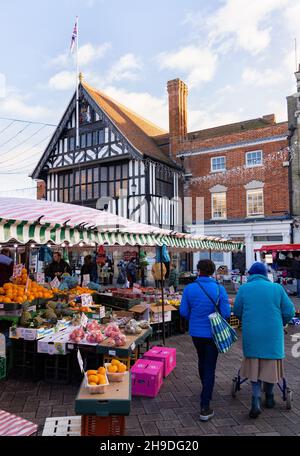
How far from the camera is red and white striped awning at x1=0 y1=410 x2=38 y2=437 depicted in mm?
3213

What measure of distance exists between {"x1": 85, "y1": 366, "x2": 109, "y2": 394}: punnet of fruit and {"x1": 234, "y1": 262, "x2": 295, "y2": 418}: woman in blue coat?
5.52 feet

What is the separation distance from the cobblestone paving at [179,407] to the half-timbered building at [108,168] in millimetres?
14461

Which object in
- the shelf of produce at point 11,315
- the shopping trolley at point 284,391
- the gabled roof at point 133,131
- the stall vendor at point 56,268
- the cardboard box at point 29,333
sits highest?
the gabled roof at point 133,131

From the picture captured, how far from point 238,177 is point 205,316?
18262 mm

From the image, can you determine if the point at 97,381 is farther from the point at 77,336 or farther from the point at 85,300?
the point at 85,300

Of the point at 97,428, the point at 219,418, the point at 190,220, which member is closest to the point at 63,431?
the point at 97,428

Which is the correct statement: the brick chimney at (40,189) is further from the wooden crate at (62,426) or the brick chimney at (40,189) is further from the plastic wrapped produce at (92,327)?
the wooden crate at (62,426)

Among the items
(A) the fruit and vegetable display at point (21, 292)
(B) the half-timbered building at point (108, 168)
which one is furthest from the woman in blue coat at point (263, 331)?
(B) the half-timbered building at point (108, 168)

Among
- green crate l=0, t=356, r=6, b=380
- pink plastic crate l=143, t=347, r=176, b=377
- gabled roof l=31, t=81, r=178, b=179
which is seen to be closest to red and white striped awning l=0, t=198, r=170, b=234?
green crate l=0, t=356, r=6, b=380

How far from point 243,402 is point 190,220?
1834 cm

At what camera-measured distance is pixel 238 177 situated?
2106 centimetres

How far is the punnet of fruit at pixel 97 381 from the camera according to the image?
10.5 feet

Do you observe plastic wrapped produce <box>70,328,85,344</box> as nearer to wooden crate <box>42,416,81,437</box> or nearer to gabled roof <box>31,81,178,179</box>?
wooden crate <box>42,416,81,437</box>
